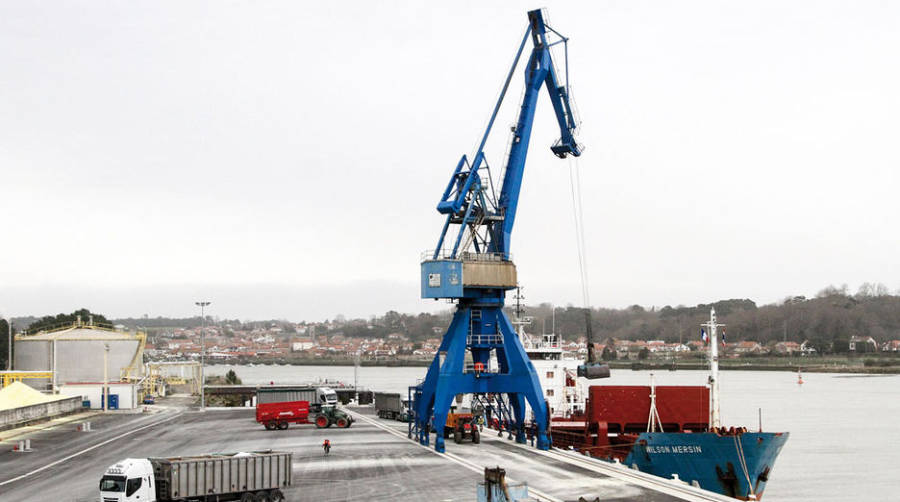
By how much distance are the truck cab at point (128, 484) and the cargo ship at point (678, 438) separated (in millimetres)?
26350

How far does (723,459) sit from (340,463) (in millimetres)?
19874

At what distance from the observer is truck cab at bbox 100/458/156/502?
29.2 meters

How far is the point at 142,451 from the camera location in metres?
52.1

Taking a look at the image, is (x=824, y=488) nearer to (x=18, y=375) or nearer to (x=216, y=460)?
(x=216, y=460)

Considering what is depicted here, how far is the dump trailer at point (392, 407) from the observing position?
7475cm

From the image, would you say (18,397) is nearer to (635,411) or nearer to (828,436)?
(635,411)

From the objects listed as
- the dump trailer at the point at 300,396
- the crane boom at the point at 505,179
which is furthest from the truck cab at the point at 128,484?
the dump trailer at the point at 300,396

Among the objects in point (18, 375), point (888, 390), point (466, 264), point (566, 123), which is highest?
point (566, 123)

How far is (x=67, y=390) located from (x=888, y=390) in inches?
5946

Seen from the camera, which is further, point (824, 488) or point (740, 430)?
point (824, 488)

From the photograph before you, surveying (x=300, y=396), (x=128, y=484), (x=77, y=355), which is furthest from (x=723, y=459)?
(x=77, y=355)

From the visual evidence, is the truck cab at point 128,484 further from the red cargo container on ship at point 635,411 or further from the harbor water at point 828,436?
the harbor water at point 828,436

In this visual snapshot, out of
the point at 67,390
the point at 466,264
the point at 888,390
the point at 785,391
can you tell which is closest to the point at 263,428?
the point at 466,264

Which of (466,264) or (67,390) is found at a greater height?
(466,264)
